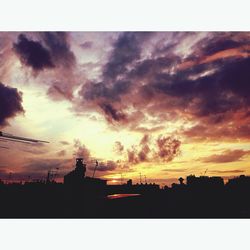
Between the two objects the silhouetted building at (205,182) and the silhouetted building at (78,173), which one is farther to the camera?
the silhouetted building at (205,182)

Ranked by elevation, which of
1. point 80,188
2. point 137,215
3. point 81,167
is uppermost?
point 81,167

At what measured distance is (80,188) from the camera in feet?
125

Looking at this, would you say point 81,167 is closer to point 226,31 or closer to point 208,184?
point 208,184

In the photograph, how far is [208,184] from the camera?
40906 millimetres

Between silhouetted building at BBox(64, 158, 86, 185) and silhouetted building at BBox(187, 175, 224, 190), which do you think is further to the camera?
silhouetted building at BBox(187, 175, 224, 190)

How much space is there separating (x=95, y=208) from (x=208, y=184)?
115 ft

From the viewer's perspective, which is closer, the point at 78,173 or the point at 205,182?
the point at 78,173

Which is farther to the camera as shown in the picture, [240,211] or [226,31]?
[240,211]
